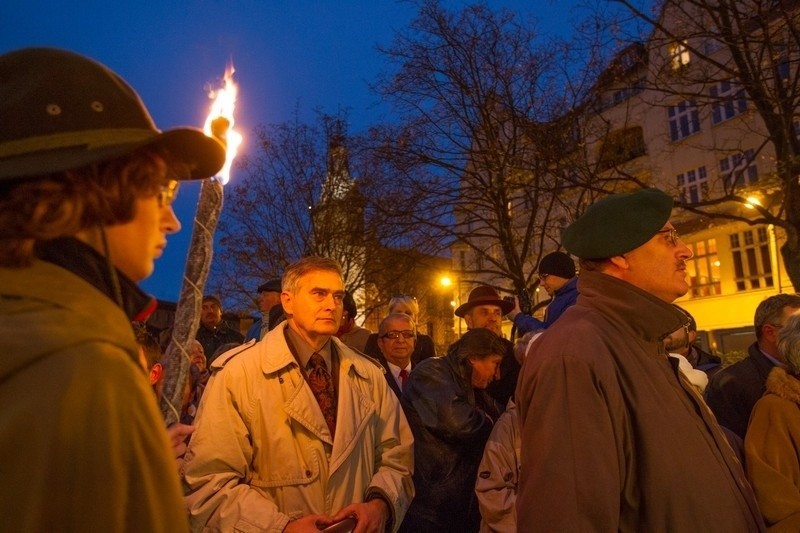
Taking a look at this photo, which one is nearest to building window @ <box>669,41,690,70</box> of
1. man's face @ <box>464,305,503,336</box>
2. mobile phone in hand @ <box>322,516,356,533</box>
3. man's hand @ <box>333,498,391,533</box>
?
man's face @ <box>464,305,503,336</box>

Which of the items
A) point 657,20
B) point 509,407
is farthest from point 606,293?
point 657,20

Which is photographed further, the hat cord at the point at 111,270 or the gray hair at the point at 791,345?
the gray hair at the point at 791,345

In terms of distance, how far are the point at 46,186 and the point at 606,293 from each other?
2.08 meters

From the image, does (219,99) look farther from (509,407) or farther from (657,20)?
(657,20)

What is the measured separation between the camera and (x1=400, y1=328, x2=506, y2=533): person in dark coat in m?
3.95

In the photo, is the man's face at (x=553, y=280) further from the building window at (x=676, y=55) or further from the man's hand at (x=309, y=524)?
the building window at (x=676, y=55)

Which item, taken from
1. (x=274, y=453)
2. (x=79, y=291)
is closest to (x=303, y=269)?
Result: (x=274, y=453)

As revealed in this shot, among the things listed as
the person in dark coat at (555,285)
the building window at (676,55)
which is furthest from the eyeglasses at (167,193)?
the building window at (676,55)

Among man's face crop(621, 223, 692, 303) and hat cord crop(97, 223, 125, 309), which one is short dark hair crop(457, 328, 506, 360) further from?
hat cord crop(97, 223, 125, 309)

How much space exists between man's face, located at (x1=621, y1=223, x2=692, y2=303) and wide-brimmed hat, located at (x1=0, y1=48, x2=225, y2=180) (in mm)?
2057

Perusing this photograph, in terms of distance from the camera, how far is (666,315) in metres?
2.46

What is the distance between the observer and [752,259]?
94.9 feet

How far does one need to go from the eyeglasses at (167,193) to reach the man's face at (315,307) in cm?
200

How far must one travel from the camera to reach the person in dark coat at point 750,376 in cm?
408
